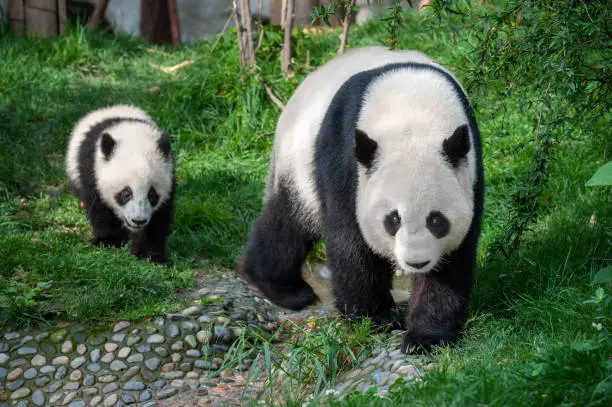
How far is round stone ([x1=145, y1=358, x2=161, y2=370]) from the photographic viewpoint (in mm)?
4898

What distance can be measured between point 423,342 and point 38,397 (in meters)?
2.31

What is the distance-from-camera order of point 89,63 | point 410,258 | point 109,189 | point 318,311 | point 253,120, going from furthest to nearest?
point 89,63
point 253,120
point 109,189
point 318,311
point 410,258

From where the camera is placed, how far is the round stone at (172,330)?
5080 millimetres

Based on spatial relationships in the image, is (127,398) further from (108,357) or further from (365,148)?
(365,148)

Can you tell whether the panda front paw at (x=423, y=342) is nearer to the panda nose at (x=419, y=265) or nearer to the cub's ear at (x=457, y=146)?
the panda nose at (x=419, y=265)

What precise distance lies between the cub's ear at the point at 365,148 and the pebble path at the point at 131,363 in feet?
3.53

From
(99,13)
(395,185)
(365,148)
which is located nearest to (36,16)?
(99,13)

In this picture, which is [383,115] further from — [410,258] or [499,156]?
[499,156]

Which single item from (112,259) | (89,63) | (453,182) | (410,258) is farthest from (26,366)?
(89,63)

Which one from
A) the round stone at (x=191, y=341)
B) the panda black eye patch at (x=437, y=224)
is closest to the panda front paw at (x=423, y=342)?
the panda black eye patch at (x=437, y=224)

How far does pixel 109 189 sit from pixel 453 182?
351 centimetres

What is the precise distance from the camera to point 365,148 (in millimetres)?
4039

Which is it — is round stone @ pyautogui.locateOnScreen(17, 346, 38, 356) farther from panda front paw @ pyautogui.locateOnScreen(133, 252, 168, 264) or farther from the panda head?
the panda head

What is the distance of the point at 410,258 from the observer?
12.7 ft
